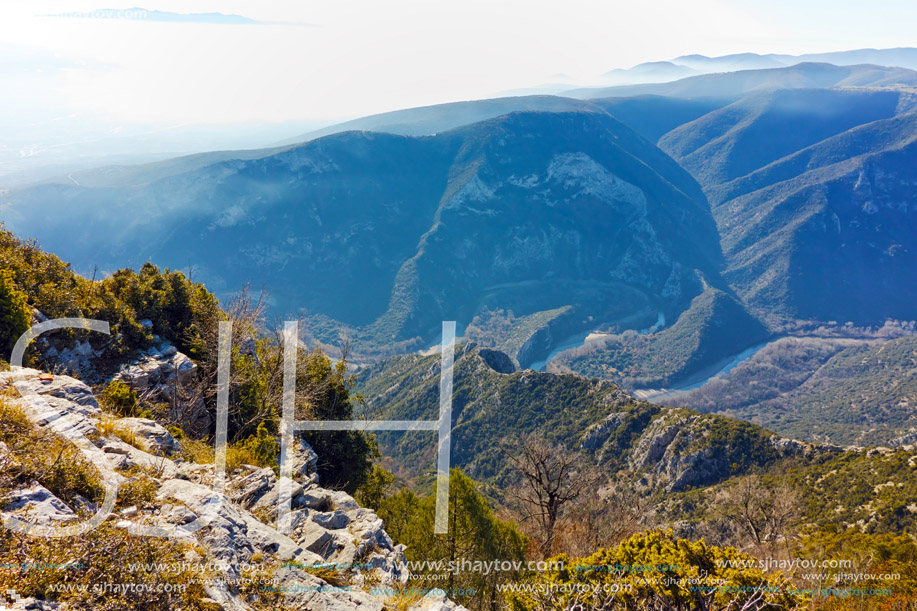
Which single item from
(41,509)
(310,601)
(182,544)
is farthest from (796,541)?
(41,509)

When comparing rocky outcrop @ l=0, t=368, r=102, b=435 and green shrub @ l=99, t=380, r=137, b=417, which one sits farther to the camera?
green shrub @ l=99, t=380, r=137, b=417

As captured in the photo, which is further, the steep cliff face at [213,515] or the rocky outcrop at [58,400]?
the rocky outcrop at [58,400]

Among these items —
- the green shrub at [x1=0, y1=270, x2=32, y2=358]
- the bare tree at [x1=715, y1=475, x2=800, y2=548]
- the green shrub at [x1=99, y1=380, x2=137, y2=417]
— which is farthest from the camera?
the bare tree at [x1=715, y1=475, x2=800, y2=548]

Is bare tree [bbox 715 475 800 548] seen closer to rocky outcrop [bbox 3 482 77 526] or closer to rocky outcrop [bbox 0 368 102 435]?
rocky outcrop [bbox 3 482 77 526]

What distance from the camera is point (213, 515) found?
9.20 metres

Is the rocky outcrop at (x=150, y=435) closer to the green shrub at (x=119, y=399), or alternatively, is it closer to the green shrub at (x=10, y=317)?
the green shrub at (x=119, y=399)

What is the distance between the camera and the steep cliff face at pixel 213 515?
7.80 m

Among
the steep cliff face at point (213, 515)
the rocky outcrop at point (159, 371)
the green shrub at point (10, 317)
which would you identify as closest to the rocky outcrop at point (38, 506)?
the steep cliff face at point (213, 515)

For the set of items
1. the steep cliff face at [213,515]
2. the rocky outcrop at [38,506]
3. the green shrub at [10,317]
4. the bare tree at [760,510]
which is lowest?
the bare tree at [760,510]

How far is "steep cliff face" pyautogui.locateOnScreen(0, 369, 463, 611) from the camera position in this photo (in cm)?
780

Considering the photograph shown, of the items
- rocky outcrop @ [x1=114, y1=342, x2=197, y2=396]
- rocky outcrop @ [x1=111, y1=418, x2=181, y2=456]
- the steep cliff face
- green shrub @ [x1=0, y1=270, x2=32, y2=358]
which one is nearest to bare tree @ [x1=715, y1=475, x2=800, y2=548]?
the steep cliff face

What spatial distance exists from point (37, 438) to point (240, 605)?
16.6 ft

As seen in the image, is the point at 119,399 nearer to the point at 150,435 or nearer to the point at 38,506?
the point at 150,435

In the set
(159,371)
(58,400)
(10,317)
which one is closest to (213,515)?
(58,400)
